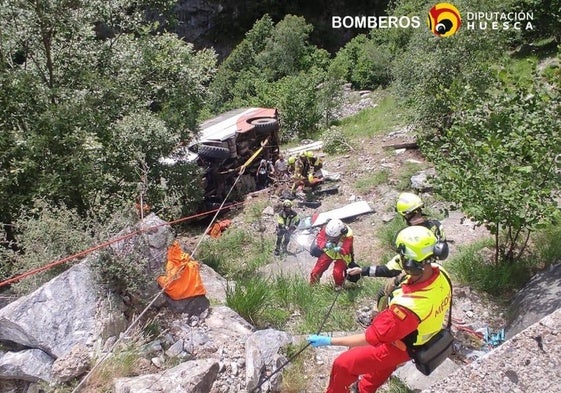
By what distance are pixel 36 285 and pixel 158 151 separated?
4339 millimetres

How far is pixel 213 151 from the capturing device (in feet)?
31.9

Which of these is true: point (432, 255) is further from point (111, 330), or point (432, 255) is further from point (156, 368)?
point (111, 330)

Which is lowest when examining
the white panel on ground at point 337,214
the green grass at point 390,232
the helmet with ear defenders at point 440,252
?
the white panel on ground at point 337,214

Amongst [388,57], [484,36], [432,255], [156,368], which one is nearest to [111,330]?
[156,368]

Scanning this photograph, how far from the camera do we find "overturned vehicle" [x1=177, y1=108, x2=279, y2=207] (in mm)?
9750

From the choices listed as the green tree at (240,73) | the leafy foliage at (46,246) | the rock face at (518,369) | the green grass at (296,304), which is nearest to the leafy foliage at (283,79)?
the green tree at (240,73)

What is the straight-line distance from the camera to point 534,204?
439 cm

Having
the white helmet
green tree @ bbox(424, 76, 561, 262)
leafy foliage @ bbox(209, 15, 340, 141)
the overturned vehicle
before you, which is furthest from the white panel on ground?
leafy foliage @ bbox(209, 15, 340, 141)

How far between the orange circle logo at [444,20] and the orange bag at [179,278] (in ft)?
28.1

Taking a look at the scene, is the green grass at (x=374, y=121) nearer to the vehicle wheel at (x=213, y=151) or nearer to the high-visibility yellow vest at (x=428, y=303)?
the vehicle wheel at (x=213, y=151)

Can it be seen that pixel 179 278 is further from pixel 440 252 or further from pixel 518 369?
pixel 518 369

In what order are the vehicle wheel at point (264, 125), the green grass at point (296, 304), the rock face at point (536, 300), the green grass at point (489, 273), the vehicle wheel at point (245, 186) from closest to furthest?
1. the rock face at point (536, 300)
2. the green grass at point (296, 304)
3. the green grass at point (489, 273)
4. the vehicle wheel at point (245, 186)
5. the vehicle wheel at point (264, 125)

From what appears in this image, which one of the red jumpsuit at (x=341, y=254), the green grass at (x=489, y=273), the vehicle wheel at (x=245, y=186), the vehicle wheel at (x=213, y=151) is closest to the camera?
the green grass at (x=489, y=273)

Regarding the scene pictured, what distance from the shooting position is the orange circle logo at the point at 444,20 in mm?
10477
